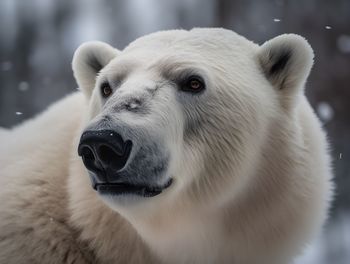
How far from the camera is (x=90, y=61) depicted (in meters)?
2.75

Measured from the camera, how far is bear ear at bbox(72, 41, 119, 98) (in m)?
2.71

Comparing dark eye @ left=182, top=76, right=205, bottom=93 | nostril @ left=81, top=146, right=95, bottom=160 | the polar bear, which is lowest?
the polar bear

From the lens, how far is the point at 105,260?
2.56 m

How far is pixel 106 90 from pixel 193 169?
45cm

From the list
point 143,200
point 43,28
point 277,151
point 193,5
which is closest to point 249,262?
point 277,151

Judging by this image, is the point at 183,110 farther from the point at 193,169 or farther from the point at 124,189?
the point at 124,189

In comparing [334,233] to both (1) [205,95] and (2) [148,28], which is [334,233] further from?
(1) [205,95]

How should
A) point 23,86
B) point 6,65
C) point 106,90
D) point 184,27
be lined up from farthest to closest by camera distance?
point 6,65 < point 23,86 < point 184,27 < point 106,90

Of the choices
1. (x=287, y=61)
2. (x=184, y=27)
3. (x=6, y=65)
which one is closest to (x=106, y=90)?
(x=287, y=61)

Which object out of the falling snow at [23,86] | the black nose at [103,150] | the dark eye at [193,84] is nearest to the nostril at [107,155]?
the black nose at [103,150]

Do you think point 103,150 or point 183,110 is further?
point 183,110

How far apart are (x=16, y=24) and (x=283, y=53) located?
519 cm


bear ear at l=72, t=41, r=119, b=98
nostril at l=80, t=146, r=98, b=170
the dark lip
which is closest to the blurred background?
bear ear at l=72, t=41, r=119, b=98

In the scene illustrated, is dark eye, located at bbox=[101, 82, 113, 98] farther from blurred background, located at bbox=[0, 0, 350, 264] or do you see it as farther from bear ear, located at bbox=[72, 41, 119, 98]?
blurred background, located at bbox=[0, 0, 350, 264]
